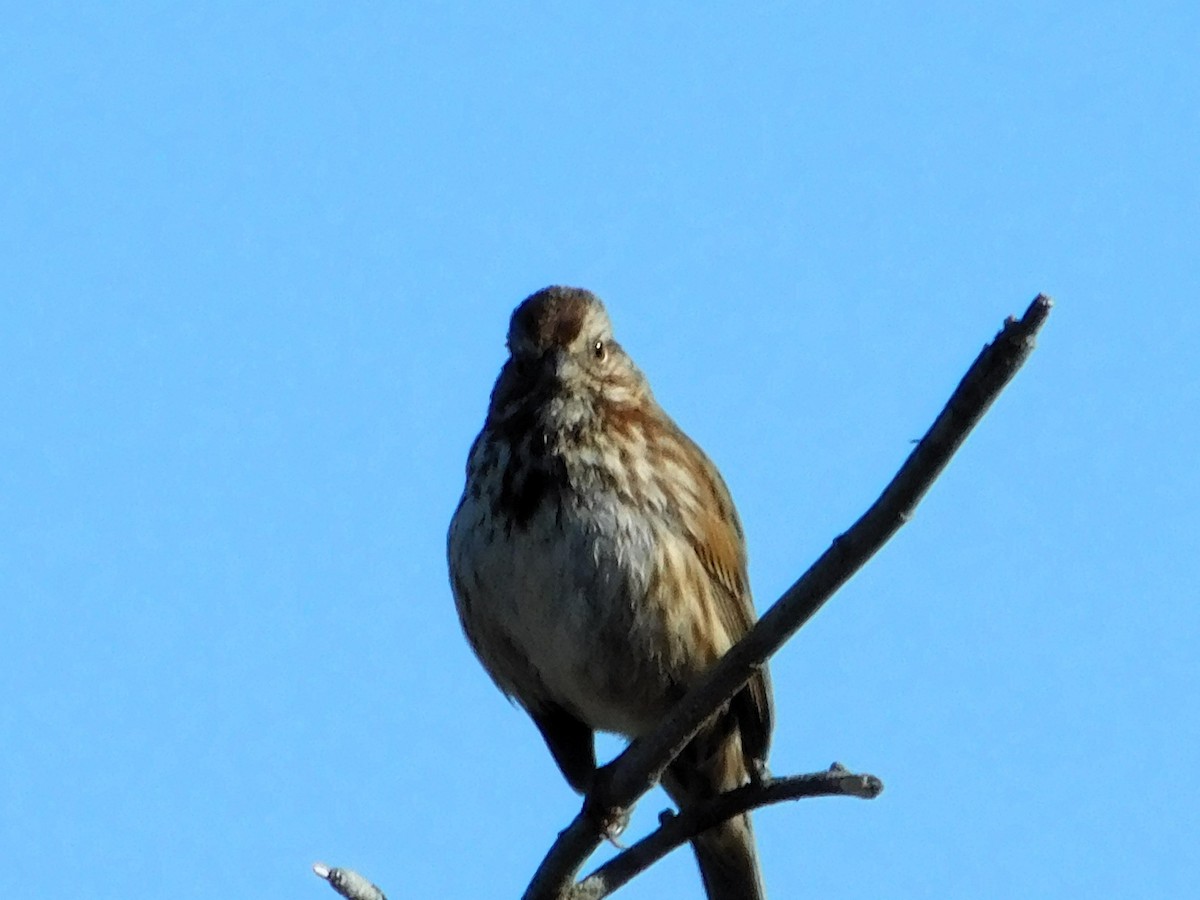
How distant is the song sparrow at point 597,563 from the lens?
7.65 metres

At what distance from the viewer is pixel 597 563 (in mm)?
7594

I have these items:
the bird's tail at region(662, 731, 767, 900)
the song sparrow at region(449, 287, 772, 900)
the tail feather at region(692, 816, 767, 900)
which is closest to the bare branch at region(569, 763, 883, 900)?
the song sparrow at region(449, 287, 772, 900)

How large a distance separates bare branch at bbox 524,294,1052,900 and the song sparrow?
78 cm

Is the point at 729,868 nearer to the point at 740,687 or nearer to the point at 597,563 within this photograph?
the point at 597,563

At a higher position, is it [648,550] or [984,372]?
[648,550]

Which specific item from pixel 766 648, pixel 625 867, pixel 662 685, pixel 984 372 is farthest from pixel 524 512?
pixel 984 372

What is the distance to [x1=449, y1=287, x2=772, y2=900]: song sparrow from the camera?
765 centimetres

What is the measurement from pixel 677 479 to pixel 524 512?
73 cm

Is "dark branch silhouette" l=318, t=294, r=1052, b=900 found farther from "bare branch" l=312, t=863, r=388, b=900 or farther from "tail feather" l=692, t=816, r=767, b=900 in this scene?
"tail feather" l=692, t=816, r=767, b=900

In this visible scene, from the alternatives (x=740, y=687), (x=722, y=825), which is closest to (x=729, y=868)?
(x=722, y=825)

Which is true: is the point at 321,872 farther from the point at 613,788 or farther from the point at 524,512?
the point at 524,512

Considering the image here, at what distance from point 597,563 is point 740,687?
5.41 feet

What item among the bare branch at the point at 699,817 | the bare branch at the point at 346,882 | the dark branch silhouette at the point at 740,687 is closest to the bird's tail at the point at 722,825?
the dark branch silhouette at the point at 740,687

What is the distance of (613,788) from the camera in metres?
6.72
